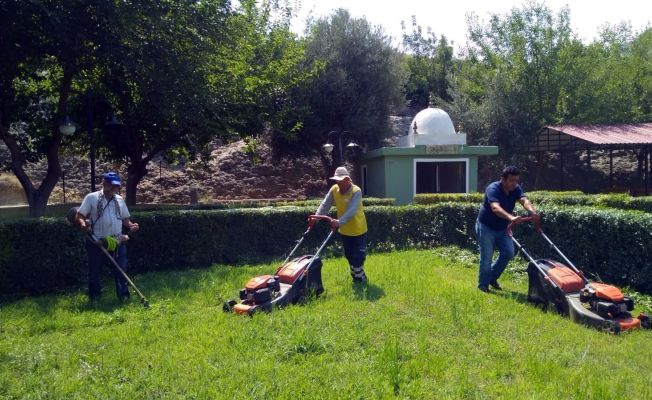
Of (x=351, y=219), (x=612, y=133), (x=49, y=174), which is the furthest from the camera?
(x=612, y=133)

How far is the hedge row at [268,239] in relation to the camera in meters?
7.45

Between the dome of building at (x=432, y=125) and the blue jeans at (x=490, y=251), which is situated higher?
the dome of building at (x=432, y=125)

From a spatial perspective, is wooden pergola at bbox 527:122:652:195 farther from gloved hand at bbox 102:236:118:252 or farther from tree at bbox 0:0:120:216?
gloved hand at bbox 102:236:118:252

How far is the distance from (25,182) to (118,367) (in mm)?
10315

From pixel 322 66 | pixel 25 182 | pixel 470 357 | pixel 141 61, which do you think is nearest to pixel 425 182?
pixel 322 66

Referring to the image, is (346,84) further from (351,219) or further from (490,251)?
(490,251)

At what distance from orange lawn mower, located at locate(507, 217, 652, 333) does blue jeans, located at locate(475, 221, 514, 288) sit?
64cm

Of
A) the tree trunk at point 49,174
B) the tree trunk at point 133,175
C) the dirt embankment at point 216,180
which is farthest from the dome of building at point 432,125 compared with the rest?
the tree trunk at point 49,174

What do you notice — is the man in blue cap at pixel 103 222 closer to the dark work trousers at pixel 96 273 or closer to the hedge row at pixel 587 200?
the dark work trousers at pixel 96 273

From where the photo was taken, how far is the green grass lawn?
3.94 m

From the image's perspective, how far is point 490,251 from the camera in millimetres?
6945

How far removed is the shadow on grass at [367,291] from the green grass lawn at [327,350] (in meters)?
0.02

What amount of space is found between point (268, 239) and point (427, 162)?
40.9 feet

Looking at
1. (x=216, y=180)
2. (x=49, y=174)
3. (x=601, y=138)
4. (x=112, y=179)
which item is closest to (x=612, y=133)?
(x=601, y=138)
